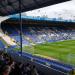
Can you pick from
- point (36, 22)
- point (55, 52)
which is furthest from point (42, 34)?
point (55, 52)

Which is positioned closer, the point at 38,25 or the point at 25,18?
the point at 25,18

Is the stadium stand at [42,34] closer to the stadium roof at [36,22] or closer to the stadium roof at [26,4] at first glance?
the stadium roof at [36,22]

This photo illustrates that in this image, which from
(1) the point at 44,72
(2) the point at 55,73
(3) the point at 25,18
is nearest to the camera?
(2) the point at 55,73

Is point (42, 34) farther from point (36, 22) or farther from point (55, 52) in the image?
point (55, 52)

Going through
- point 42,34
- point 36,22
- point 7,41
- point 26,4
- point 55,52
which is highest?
point 36,22

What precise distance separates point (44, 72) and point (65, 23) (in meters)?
48.6

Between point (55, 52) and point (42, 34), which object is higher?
point (42, 34)

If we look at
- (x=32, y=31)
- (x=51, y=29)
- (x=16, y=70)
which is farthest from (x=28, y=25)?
(x=16, y=70)

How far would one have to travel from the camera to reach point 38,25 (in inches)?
2130

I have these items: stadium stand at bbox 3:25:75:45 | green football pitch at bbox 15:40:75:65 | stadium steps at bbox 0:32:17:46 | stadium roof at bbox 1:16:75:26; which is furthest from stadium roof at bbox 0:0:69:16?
stadium roof at bbox 1:16:75:26

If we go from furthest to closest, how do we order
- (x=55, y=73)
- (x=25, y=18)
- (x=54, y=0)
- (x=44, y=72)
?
(x=25, y=18)
(x=54, y=0)
(x=44, y=72)
(x=55, y=73)

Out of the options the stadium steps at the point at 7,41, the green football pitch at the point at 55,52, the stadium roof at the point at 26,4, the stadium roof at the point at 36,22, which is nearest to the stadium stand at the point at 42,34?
the stadium roof at the point at 36,22

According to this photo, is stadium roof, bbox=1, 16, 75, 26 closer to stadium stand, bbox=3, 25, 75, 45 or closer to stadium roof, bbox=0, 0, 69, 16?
stadium stand, bbox=3, 25, 75, 45

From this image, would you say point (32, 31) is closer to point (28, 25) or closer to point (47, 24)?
point (28, 25)
